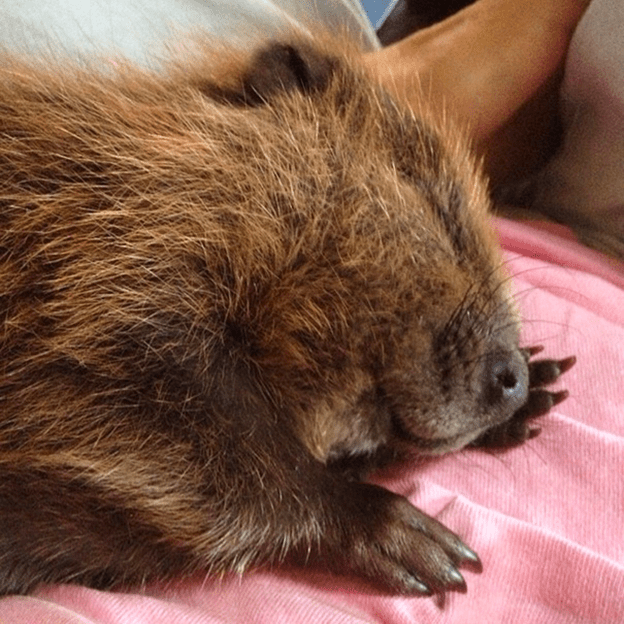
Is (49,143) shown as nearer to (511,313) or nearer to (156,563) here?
(156,563)

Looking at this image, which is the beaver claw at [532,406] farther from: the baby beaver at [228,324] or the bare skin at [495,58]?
the bare skin at [495,58]

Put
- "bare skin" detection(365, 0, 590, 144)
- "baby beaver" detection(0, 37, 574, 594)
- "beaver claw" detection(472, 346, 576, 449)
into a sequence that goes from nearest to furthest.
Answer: "baby beaver" detection(0, 37, 574, 594) → "beaver claw" detection(472, 346, 576, 449) → "bare skin" detection(365, 0, 590, 144)

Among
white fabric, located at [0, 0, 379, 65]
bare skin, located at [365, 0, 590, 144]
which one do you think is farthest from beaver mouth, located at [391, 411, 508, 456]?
bare skin, located at [365, 0, 590, 144]

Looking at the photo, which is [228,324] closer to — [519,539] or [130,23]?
[519,539]

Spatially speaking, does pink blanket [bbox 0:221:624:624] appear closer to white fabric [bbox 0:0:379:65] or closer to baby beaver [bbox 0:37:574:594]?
baby beaver [bbox 0:37:574:594]

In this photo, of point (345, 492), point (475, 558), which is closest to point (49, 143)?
point (345, 492)

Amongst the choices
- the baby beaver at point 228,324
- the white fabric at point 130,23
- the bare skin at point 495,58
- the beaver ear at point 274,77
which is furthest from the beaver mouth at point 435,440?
the bare skin at point 495,58
